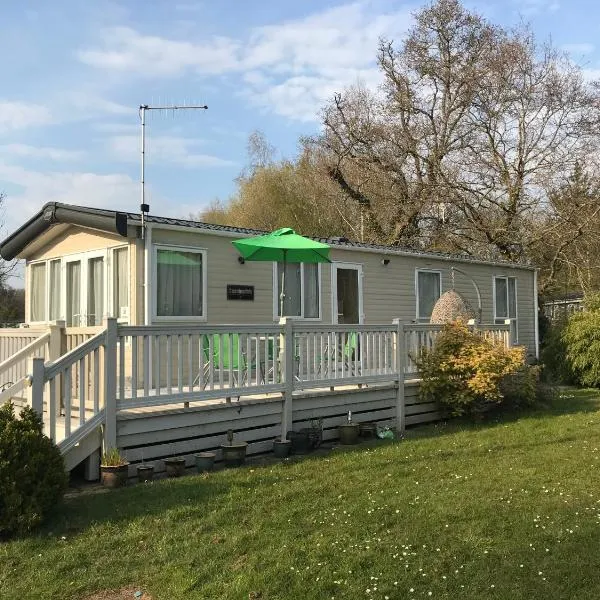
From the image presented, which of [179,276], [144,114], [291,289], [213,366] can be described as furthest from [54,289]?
[213,366]

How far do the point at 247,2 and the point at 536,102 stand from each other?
13.9 m

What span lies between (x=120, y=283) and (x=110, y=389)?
3.48 meters

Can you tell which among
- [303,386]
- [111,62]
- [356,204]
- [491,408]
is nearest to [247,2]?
[111,62]

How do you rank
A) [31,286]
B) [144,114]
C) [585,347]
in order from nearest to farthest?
[144,114], [31,286], [585,347]

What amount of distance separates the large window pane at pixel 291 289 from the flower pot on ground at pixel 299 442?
11.8 ft

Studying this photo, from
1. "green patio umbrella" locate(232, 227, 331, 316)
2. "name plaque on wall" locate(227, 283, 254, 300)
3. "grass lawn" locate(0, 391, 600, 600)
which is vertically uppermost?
"green patio umbrella" locate(232, 227, 331, 316)

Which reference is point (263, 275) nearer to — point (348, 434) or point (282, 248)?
point (282, 248)

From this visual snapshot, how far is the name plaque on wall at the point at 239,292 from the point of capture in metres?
9.45

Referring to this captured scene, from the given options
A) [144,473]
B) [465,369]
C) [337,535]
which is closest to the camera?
[337,535]

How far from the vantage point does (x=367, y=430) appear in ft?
24.8

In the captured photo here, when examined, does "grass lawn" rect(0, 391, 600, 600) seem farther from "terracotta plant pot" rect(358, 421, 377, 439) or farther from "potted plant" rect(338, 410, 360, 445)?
"terracotta plant pot" rect(358, 421, 377, 439)

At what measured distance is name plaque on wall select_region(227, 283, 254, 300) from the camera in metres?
9.45

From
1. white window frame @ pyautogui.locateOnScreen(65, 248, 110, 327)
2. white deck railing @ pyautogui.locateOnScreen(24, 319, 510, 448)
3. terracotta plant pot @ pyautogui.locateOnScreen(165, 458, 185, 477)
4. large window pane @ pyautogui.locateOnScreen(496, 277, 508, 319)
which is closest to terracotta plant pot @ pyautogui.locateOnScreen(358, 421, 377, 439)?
white deck railing @ pyautogui.locateOnScreen(24, 319, 510, 448)

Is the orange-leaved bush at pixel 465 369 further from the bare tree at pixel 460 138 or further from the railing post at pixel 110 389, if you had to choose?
the bare tree at pixel 460 138
